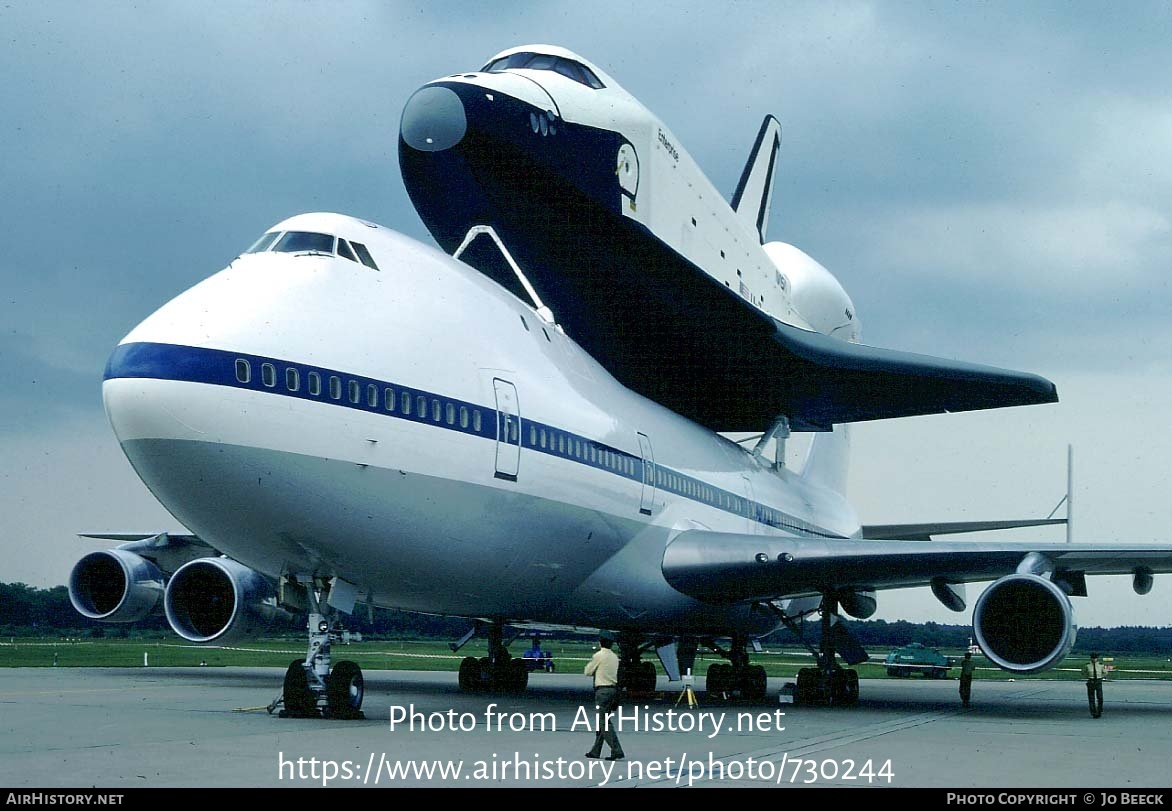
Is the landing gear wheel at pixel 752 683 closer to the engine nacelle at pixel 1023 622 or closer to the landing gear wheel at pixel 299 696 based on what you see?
the engine nacelle at pixel 1023 622

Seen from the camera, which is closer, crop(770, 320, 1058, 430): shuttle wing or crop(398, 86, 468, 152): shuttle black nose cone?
crop(398, 86, 468, 152): shuttle black nose cone

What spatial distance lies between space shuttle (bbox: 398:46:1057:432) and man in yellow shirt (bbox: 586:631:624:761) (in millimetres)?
7139

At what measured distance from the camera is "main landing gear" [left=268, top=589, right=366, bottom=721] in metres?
10.7

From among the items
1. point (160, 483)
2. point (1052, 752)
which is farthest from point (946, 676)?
point (160, 483)

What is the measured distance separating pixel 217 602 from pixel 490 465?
18.3 feet

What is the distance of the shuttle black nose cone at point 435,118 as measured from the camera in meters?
15.8

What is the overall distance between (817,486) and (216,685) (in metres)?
13.8

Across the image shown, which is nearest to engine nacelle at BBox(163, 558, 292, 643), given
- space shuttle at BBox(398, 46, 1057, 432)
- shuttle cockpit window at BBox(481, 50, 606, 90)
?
space shuttle at BBox(398, 46, 1057, 432)

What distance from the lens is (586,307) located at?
1897 cm

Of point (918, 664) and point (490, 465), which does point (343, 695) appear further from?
point (918, 664)

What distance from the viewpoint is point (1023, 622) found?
48.5ft

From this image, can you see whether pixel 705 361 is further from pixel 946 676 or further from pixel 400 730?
pixel 946 676

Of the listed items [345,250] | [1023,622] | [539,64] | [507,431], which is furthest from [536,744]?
[539,64]

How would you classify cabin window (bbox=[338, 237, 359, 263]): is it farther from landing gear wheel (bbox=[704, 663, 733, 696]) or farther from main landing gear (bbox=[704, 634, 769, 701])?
landing gear wheel (bbox=[704, 663, 733, 696])
